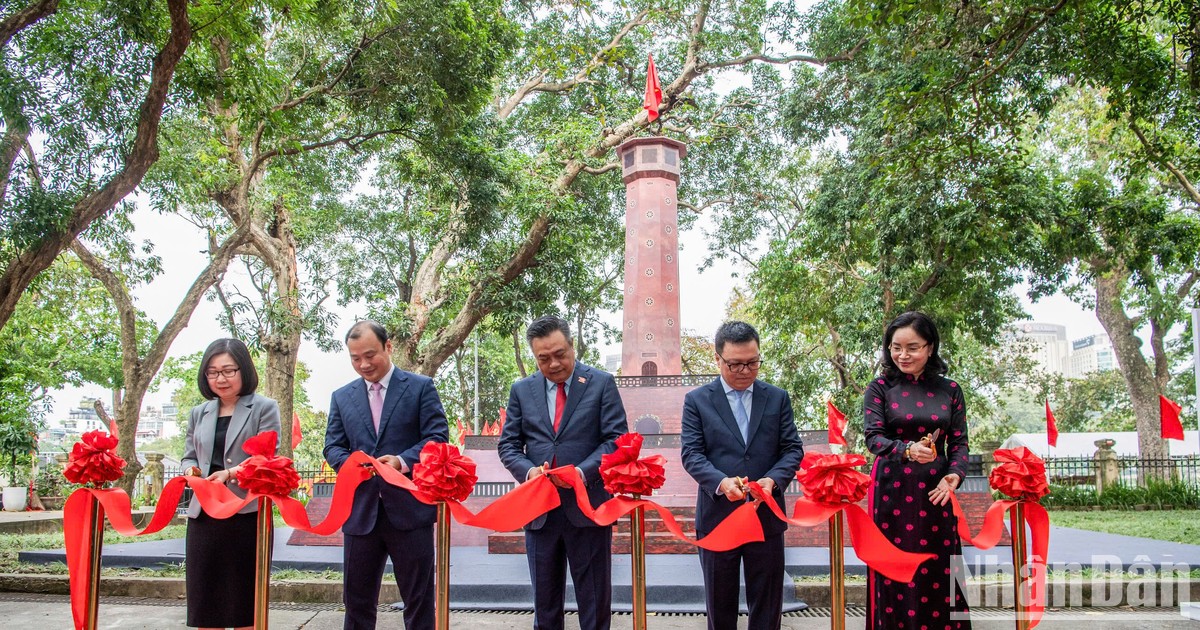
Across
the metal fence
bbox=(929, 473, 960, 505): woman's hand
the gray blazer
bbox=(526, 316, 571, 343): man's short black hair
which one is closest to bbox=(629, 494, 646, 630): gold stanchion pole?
bbox=(526, 316, 571, 343): man's short black hair

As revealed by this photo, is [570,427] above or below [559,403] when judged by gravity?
below

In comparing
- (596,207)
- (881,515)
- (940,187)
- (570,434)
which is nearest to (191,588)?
(570,434)

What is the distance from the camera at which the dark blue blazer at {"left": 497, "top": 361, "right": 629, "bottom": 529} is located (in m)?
3.62

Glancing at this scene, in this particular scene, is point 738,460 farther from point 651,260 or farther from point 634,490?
point 651,260

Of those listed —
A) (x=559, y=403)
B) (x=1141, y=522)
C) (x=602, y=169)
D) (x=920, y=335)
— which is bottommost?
(x=1141, y=522)

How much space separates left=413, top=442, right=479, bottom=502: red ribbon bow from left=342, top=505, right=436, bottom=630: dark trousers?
0.42m

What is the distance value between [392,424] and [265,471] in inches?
22.9

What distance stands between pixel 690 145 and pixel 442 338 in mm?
7058

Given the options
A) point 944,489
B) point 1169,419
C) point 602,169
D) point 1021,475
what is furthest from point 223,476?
point 1169,419

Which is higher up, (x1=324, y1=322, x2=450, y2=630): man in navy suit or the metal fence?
(x1=324, y1=322, x2=450, y2=630): man in navy suit

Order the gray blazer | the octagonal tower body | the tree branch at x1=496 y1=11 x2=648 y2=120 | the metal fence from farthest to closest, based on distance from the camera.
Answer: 1. the tree branch at x1=496 y1=11 x2=648 y2=120
2. the metal fence
3. the octagonal tower body
4. the gray blazer

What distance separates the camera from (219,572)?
3.55m

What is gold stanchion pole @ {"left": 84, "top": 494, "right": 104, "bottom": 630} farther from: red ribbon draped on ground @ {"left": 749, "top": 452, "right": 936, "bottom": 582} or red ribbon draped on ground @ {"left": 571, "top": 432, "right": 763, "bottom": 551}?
red ribbon draped on ground @ {"left": 749, "top": 452, "right": 936, "bottom": 582}

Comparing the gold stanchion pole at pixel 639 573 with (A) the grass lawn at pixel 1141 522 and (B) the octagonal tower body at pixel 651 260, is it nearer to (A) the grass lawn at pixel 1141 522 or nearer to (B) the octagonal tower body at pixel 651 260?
(A) the grass lawn at pixel 1141 522
